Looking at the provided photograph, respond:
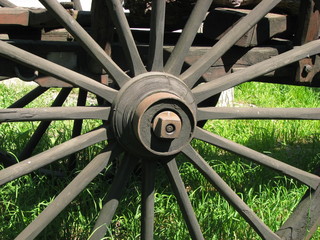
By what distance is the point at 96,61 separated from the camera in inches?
109

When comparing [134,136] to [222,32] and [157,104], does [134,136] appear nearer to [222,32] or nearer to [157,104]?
[157,104]

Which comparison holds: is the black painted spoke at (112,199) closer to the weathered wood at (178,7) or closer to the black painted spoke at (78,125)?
the weathered wood at (178,7)

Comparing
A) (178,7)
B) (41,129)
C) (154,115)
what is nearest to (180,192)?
(154,115)

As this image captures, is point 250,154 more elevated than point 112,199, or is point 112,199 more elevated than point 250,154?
point 250,154

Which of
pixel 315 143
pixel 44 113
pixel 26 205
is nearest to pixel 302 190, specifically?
pixel 315 143

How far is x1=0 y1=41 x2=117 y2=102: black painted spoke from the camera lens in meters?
2.49

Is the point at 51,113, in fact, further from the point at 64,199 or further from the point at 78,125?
the point at 78,125

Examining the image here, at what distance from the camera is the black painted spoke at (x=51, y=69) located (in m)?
2.49

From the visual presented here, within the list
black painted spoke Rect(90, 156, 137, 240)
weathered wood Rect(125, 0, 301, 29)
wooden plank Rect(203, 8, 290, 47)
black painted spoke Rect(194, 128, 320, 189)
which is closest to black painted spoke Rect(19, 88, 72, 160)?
weathered wood Rect(125, 0, 301, 29)

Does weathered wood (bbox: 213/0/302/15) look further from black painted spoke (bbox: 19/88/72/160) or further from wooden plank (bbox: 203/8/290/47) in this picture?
black painted spoke (bbox: 19/88/72/160)

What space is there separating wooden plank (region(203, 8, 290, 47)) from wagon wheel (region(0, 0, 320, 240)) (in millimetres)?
210

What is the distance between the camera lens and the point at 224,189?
9.24ft

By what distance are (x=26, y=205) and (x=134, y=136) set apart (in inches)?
47.2

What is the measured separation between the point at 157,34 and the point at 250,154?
682 millimetres
